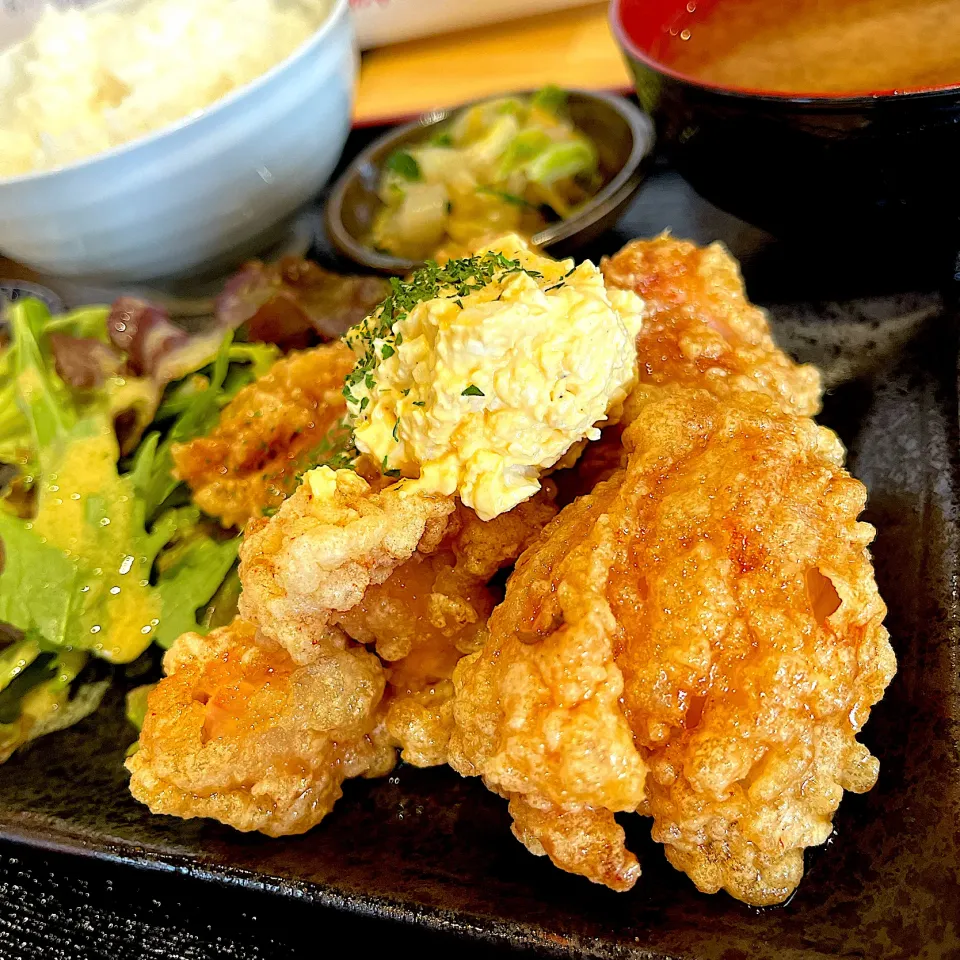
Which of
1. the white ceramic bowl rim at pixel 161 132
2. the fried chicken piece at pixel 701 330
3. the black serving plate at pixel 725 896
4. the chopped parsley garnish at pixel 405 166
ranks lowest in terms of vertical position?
Result: the black serving plate at pixel 725 896

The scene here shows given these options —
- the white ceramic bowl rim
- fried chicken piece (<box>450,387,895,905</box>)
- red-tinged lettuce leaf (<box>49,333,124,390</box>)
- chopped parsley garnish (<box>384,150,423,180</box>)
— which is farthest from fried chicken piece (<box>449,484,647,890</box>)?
chopped parsley garnish (<box>384,150,423,180</box>)

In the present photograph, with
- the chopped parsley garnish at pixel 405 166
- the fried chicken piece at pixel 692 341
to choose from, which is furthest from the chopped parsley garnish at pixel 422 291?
the chopped parsley garnish at pixel 405 166

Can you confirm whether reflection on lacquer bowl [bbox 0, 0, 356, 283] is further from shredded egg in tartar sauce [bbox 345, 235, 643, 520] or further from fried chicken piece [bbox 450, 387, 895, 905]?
fried chicken piece [bbox 450, 387, 895, 905]

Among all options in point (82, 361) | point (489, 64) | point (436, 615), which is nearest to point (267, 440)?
point (436, 615)

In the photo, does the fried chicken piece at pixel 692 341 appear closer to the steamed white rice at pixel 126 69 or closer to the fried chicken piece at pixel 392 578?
the fried chicken piece at pixel 392 578

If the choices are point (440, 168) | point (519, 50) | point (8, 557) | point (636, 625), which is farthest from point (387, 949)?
point (519, 50)

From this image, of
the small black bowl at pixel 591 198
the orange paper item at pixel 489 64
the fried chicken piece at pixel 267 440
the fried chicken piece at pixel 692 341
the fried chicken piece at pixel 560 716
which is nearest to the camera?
the fried chicken piece at pixel 560 716

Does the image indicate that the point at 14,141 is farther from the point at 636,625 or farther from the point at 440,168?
the point at 636,625
